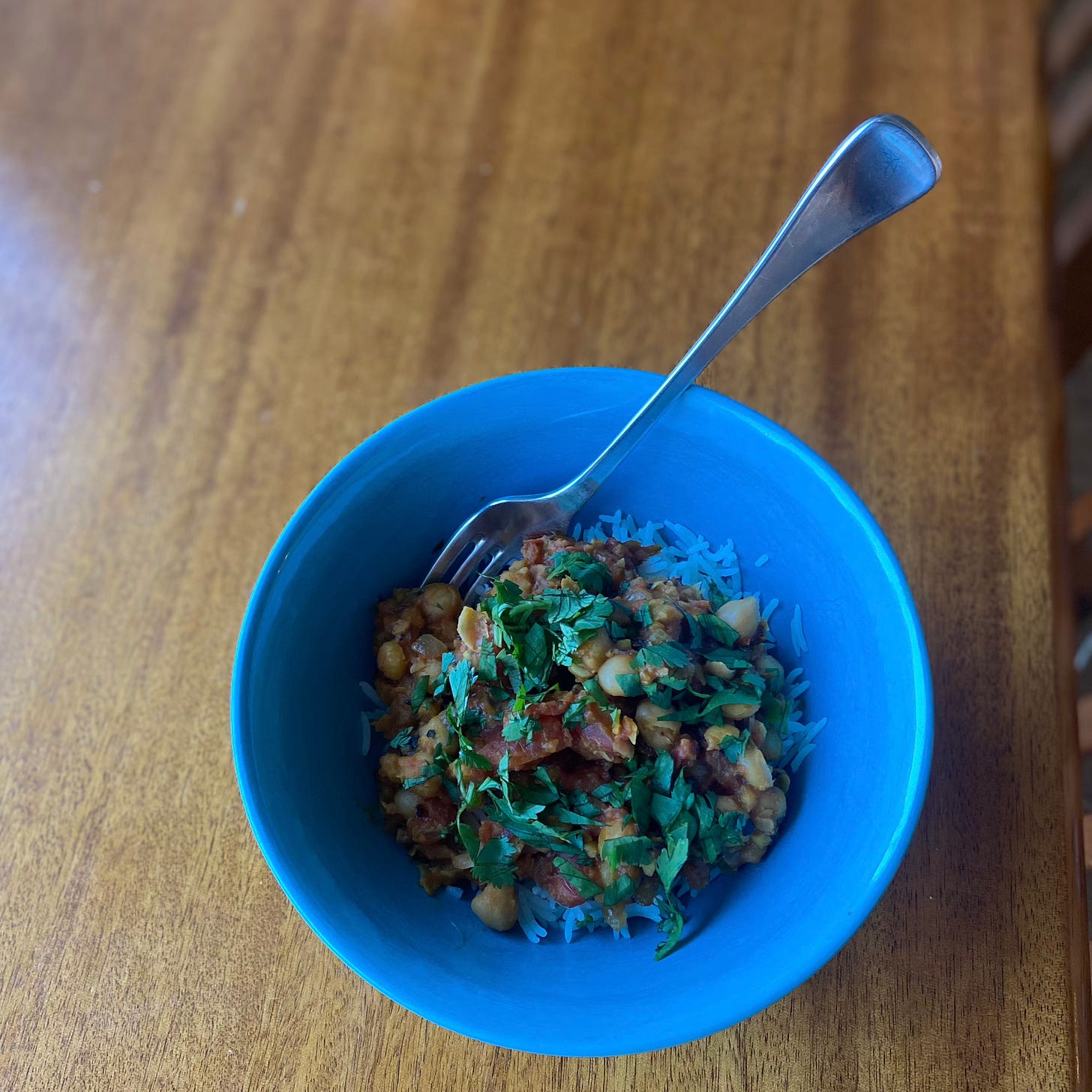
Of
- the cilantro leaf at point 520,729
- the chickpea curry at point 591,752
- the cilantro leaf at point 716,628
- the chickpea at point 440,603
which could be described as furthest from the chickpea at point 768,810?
the chickpea at point 440,603

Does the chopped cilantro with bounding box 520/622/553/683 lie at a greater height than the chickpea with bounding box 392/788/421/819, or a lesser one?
greater

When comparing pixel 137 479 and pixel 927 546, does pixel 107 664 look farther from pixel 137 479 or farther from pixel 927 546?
pixel 927 546

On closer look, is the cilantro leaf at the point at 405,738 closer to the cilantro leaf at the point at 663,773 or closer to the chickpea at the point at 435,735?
the chickpea at the point at 435,735

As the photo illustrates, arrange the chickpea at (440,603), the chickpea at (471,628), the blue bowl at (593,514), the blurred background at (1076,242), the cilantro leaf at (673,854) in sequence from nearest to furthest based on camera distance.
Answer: the blue bowl at (593,514) → the cilantro leaf at (673,854) → the chickpea at (471,628) → the chickpea at (440,603) → the blurred background at (1076,242)

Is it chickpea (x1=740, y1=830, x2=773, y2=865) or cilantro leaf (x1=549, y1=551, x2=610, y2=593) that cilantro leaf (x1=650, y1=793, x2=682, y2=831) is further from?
cilantro leaf (x1=549, y1=551, x2=610, y2=593)

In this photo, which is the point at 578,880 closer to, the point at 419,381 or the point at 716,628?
the point at 716,628

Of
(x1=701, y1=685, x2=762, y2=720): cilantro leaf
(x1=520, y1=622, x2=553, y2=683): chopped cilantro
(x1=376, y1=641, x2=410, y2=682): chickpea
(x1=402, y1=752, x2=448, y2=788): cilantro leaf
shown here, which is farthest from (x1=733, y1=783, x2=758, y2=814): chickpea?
(x1=376, y1=641, x2=410, y2=682): chickpea
